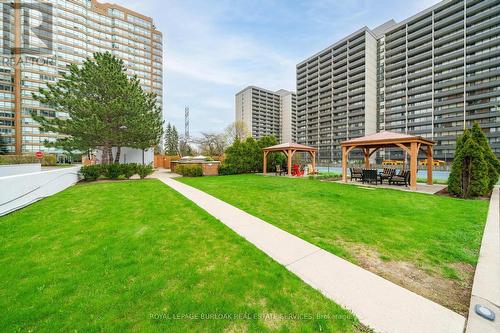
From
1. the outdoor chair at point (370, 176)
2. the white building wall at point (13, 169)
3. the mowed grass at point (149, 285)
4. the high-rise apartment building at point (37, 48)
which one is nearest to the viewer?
the mowed grass at point (149, 285)

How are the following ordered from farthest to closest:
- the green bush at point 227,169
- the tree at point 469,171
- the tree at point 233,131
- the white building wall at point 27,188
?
the tree at point 233,131 < the green bush at point 227,169 < the tree at point 469,171 < the white building wall at point 27,188

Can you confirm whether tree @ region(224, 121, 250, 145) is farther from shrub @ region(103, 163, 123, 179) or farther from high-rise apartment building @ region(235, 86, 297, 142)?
→ high-rise apartment building @ region(235, 86, 297, 142)

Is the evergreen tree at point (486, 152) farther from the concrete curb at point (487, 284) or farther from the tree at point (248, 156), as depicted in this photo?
the tree at point (248, 156)

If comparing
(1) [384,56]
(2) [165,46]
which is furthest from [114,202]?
(1) [384,56]

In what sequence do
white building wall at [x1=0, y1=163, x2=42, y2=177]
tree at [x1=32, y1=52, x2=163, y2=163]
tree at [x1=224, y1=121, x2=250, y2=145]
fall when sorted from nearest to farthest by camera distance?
white building wall at [x1=0, y1=163, x2=42, y2=177] < tree at [x1=32, y1=52, x2=163, y2=163] < tree at [x1=224, y1=121, x2=250, y2=145]

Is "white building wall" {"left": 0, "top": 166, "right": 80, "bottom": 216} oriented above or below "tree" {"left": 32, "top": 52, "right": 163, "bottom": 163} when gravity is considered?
below

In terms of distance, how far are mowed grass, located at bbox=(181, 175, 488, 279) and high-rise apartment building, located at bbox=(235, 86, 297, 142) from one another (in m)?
95.9

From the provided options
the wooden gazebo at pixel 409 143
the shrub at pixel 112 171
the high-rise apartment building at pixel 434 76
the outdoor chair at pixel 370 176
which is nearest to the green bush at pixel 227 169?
the shrub at pixel 112 171

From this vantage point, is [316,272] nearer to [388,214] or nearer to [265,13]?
[388,214]

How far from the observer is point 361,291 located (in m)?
2.59

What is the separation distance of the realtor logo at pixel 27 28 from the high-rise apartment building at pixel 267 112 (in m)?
72.5

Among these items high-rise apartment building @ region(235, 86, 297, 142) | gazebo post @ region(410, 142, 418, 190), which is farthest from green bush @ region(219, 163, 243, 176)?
high-rise apartment building @ region(235, 86, 297, 142)

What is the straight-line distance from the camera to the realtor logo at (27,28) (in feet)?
156

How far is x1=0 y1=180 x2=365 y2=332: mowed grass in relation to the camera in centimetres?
205
